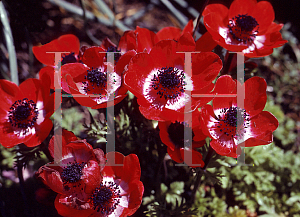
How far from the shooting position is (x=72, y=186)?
986mm

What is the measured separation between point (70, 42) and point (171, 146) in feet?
2.41

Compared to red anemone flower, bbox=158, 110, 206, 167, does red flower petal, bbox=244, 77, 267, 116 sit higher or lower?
higher

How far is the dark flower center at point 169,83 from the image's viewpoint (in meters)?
1.05

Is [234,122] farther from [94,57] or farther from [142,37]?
[94,57]

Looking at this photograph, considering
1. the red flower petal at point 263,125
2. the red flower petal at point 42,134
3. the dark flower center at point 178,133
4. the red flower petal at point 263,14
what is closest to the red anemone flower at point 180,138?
the dark flower center at point 178,133

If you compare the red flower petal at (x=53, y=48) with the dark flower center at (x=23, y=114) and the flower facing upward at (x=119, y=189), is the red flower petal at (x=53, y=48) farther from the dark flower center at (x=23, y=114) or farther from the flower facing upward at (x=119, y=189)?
the flower facing upward at (x=119, y=189)

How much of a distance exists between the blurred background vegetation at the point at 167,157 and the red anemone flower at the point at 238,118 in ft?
0.30

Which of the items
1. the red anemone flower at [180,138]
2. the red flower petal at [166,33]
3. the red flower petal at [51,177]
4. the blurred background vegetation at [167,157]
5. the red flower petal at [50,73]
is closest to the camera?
the red flower petal at [51,177]

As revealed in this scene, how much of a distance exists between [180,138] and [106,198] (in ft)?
1.27

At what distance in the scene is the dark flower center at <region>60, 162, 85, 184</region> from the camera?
0.96 metres

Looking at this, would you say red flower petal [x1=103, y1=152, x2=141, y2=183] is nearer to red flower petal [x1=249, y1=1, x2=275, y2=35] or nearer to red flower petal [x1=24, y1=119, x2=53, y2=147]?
red flower petal [x1=24, y1=119, x2=53, y2=147]

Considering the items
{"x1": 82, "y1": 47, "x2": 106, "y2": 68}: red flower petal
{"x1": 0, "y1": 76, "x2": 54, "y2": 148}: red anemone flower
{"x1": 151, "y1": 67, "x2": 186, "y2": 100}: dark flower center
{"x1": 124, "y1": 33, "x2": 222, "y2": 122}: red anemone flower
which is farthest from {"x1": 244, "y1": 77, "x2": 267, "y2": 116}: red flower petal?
{"x1": 0, "y1": 76, "x2": 54, "y2": 148}: red anemone flower

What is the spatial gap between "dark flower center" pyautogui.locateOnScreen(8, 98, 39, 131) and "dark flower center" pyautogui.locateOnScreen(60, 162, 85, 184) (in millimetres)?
326

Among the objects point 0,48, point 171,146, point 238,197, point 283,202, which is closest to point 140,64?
point 171,146
